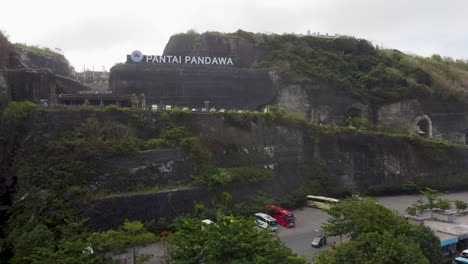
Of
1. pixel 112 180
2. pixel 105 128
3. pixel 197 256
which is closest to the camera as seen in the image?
pixel 197 256

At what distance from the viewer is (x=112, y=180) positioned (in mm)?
20156

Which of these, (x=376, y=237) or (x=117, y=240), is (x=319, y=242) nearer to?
(x=376, y=237)

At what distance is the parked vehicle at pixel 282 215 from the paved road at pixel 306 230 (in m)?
0.32

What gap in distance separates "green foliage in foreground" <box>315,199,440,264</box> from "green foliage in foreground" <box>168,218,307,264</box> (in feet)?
6.86

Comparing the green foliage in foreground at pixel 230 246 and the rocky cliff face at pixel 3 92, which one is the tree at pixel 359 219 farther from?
the rocky cliff face at pixel 3 92

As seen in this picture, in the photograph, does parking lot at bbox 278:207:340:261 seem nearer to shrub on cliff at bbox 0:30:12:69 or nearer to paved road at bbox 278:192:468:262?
paved road at bbox 278:192:468:262

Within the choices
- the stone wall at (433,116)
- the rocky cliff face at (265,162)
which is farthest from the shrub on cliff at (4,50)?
the stone wall at (433,116)

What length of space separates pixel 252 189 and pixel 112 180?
8046mm

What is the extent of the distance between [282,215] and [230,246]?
954 cm

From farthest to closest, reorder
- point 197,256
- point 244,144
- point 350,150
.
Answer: point 350,150 < point 244,144 < point 197,256

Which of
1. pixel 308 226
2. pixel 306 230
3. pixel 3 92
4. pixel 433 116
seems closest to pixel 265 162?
pixel 308 226

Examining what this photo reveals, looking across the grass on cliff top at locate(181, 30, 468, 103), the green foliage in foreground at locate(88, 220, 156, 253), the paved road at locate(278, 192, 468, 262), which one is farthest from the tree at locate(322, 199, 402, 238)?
the grass on cliff top at locate(181, 30, 468, 103)

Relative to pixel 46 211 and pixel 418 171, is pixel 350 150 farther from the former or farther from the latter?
pixel 46 211

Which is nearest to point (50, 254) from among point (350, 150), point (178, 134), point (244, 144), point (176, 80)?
point (178, 134)
